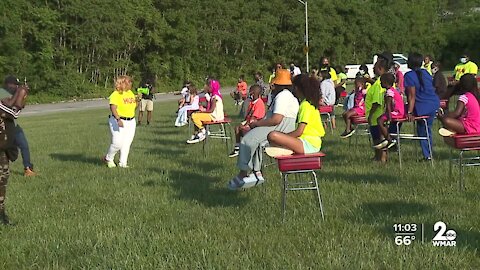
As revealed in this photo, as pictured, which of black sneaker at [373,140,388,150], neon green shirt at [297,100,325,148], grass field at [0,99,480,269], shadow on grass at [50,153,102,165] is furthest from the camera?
shadow on grass at [50,153,102,165]

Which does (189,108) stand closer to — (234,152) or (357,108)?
(234,152)

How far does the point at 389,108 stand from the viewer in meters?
8.91

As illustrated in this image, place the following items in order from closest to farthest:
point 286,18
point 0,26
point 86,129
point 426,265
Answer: point 426,265
point 86,129
point 0,26
point 286,18

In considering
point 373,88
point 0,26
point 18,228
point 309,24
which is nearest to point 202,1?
point 309,24

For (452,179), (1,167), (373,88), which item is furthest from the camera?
(373,88)

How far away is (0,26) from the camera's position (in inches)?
1495

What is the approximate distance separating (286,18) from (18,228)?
174 feet

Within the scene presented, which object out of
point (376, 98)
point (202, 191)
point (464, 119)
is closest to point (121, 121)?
point (202, 191)

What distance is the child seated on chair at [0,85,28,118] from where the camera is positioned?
6.32m

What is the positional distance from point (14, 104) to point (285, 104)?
332 centimetres

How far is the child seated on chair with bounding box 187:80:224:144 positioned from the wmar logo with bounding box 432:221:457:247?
6813 mm

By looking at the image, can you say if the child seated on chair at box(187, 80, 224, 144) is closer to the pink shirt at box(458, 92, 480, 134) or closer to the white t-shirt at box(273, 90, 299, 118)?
the white t-shirt at box(273, 90, 299, 118)

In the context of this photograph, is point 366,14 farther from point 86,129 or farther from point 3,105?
point 3,105

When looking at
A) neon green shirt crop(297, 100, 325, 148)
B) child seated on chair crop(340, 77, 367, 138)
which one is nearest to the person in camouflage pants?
neon green shirt crop(297, 100, 325, 148)
